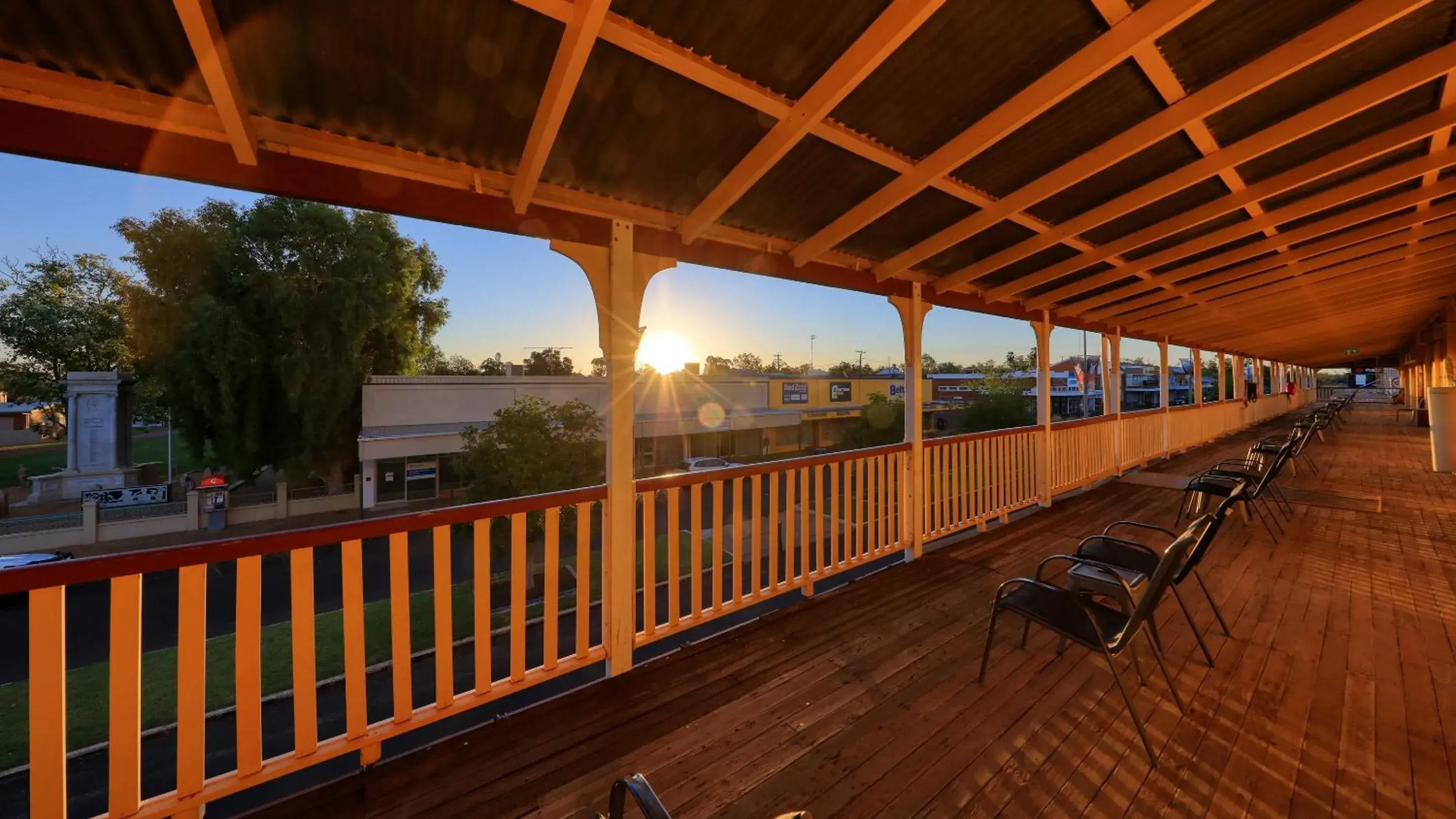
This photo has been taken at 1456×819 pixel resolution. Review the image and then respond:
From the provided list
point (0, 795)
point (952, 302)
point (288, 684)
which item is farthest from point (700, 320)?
point (0, 795)

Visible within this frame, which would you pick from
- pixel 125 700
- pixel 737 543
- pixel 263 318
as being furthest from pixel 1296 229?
pixel 263 318

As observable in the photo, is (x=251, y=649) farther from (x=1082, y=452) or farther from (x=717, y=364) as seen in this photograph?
(x=717, y=364)

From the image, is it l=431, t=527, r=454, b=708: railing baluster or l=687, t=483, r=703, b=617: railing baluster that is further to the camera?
l=687, t=483, r=703, b=617: railing baluster

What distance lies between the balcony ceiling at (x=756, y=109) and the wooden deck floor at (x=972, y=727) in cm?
213

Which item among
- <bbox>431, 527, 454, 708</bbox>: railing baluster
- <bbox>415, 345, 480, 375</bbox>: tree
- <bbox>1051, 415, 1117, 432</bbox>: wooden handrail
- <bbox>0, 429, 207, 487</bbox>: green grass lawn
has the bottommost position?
<bbox>0, 429, 207, 487</bbox>: green grass lawn

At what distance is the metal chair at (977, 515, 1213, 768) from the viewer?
1854 mm

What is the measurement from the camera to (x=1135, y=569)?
104 inches

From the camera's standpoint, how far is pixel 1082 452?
6.42m

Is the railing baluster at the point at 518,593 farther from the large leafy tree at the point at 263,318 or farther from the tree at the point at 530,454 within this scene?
the large leafy tree at the point at 263,318

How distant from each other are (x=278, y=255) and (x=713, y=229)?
17.8 m

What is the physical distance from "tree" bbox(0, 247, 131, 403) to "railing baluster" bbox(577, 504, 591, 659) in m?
21.5

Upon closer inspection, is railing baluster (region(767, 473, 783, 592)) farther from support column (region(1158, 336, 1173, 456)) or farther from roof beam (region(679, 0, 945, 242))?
support column (region(1158, 336, 1173, 456))

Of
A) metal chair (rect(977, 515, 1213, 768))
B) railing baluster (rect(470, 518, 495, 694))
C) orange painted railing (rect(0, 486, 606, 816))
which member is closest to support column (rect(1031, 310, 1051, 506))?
metal chair (rect(977, 515, 1213, 768))

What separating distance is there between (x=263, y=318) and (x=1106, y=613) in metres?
19.3
